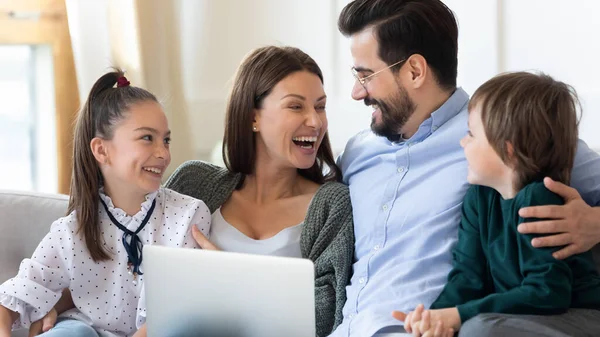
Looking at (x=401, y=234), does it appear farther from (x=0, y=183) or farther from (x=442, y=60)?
(x=0, y=183)

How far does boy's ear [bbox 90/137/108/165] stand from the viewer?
210 cm

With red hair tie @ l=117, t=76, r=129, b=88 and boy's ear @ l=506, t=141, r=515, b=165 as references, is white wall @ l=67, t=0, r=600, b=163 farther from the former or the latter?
boy's ear @ l=506, t=141, r=515, b=165

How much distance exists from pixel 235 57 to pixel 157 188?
1.32 metres

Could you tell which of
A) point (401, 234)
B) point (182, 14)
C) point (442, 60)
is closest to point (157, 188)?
point (401, 234)

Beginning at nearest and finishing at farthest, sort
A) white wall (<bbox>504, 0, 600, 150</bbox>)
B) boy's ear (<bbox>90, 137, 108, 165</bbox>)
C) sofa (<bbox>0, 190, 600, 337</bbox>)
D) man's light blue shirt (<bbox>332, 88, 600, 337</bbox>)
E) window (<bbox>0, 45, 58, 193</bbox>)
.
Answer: man's light blue shirt (<bbox>332, 88, 600, 337</bbox>) → boy's ear (<bbox>90, 137, 108, 165</bbox>) → sofa (<bbox>0, 190, 600, 337</bbox>) → white wall (<bbox>504, 0, 600, 150</bbox>) → window (<bbox>0, 45, 58, 193</bbox>)

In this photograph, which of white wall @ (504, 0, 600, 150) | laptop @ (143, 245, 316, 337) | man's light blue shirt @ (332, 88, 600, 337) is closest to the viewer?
laptop @ (143, 245, 316, 337)

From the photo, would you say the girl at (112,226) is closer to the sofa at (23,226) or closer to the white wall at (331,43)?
the sofa at (23,226)

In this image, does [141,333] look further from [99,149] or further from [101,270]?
[99,149]

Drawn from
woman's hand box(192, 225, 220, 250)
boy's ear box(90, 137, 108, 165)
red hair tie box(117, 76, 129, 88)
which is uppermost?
red hair tie box(117, 76, 129, 88)

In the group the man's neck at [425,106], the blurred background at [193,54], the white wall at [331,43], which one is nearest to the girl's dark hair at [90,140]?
the white wall at [331,43]

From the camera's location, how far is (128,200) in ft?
6.91

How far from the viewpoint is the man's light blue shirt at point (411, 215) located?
72.8 inches

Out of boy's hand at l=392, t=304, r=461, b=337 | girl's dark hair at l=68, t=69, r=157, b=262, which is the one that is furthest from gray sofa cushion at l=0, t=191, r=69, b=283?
boy's hand at l=392, t=304, r=461, b=337

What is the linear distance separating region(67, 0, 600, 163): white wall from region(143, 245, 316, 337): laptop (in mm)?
1039
